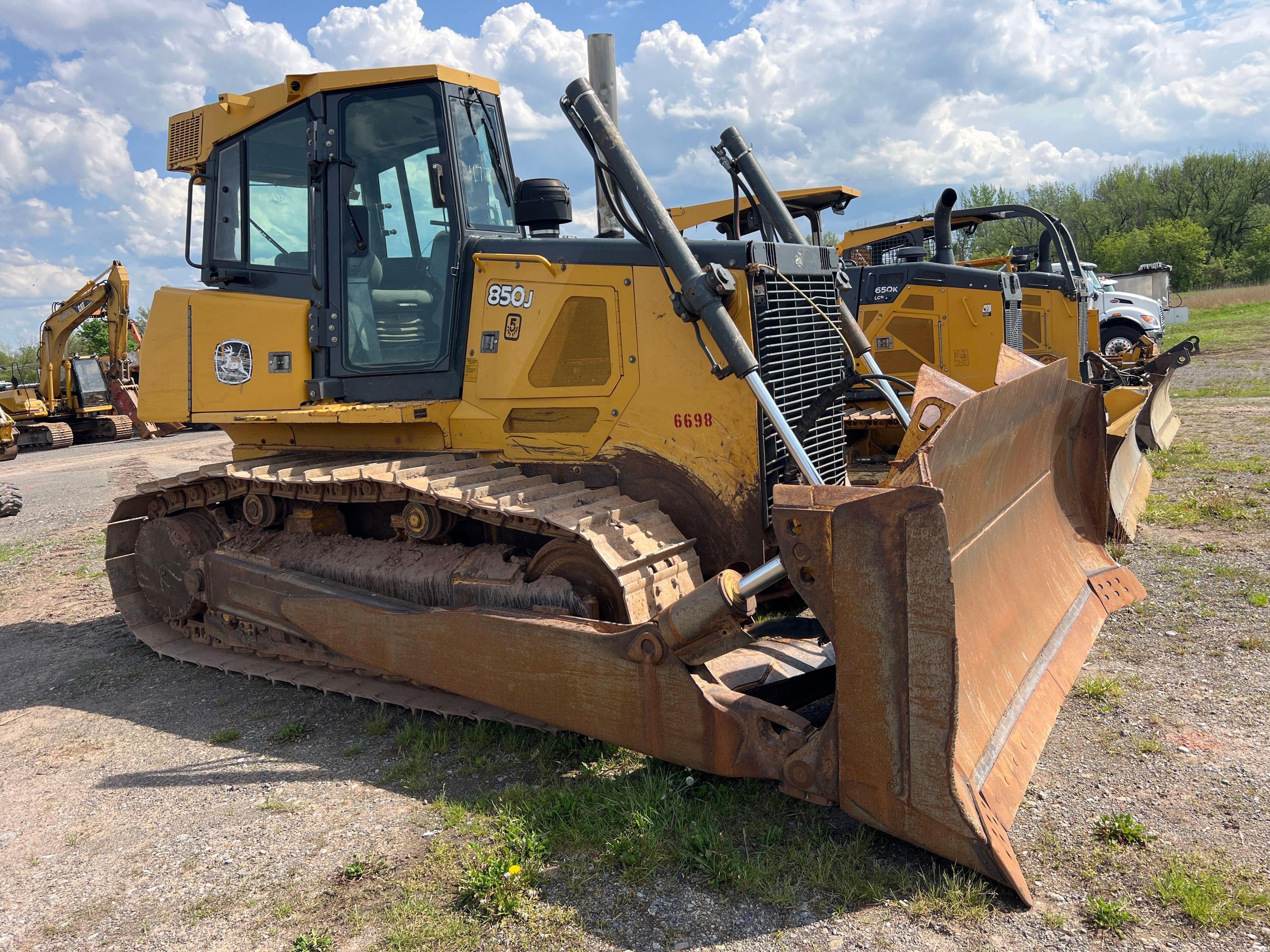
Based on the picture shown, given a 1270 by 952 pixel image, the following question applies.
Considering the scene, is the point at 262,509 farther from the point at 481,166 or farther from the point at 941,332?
the point at 941,332

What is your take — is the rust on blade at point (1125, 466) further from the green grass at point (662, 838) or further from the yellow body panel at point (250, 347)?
the yellow body panel at point (250, 347)

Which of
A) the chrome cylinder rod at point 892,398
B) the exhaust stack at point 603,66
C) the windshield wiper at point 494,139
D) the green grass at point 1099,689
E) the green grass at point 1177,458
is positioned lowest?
the green grass at point 1099,689

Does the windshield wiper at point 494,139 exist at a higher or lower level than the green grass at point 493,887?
higher

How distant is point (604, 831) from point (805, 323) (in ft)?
9.01

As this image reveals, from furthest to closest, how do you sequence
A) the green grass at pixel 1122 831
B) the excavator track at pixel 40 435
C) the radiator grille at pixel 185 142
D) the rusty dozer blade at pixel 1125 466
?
the excavator track at pixel 40 435
the rusty dozer blade at pixel 1125 466
the radiator grille at pixel 185 142
the green grass at pixel 1122 831

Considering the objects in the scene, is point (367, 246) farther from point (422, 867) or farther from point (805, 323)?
point (422, 867)

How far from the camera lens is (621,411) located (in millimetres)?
4582

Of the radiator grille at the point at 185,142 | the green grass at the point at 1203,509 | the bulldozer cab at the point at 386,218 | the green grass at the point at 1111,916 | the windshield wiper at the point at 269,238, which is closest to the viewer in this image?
the green grass at the point at 1111,916

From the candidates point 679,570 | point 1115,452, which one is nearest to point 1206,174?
point 1115,452

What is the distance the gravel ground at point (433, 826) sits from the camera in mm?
2848

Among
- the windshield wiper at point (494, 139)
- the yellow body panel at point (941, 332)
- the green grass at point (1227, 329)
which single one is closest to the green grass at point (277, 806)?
the windshield wiper at point (494, 139)

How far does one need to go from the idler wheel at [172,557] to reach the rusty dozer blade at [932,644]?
4113mm

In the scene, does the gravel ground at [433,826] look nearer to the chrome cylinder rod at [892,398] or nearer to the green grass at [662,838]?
the green grass at [662,838]

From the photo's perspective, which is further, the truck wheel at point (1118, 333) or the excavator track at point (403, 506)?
the truck wheel at point (1118, 333)
